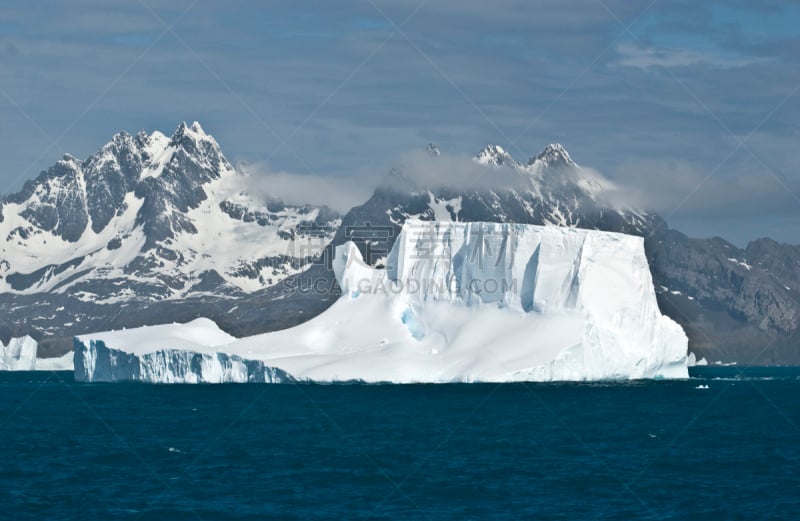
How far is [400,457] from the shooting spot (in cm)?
5069

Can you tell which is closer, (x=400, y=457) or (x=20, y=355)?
(x=400, y=457)

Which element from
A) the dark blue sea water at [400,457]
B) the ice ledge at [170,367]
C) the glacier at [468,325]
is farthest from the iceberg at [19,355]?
the dark blue sea water at [400,457]

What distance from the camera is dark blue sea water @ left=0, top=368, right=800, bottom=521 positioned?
131 feet

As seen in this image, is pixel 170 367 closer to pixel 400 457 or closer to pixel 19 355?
pixel 400 457

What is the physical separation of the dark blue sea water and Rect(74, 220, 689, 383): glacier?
2.21 m

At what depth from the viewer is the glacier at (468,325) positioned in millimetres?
79938

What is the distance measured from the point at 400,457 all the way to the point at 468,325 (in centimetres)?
3303

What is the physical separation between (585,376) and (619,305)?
495cm

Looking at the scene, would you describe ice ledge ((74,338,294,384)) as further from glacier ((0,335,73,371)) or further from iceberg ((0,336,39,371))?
iceberg ((0,336,39,371))

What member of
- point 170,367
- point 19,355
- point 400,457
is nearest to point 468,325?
point 170,367

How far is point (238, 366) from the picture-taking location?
278ft

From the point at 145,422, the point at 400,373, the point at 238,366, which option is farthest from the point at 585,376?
the point at 145,422

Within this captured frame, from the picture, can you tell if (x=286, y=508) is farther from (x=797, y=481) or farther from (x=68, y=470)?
(x=797, y=481)

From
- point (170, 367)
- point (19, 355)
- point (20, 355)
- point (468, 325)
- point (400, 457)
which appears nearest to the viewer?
point (400, 457)
